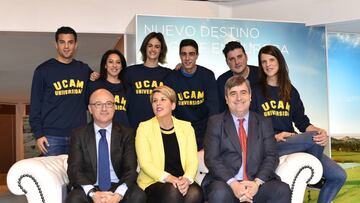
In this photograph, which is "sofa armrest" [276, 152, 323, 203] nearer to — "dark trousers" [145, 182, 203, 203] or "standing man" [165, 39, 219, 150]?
"dark trousers" [145, 182, 203, 203]

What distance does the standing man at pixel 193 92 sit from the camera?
4359 mm

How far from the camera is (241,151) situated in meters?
3.48

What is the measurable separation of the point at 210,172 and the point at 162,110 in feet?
1.85

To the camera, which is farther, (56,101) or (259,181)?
(56,101)

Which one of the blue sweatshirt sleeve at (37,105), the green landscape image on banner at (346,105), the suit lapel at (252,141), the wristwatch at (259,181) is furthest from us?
the green landscape image on banner at (346,105)

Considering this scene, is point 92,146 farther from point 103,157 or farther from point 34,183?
point 34,183

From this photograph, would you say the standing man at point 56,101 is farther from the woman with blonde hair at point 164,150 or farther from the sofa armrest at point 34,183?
the woman with blonde hair at point 164,150

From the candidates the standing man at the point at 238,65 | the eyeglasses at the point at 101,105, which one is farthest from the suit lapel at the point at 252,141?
the eyeglasses at the point at 101,105

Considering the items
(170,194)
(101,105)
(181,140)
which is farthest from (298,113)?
(101,105)

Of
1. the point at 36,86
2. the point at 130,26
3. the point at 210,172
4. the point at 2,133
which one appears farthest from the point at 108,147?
the point at 2,133

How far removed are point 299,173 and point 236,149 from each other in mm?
486

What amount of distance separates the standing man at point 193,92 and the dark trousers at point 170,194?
0.97 meters

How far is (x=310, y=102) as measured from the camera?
582cm

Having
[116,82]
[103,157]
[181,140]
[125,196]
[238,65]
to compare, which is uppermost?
[238,65]
